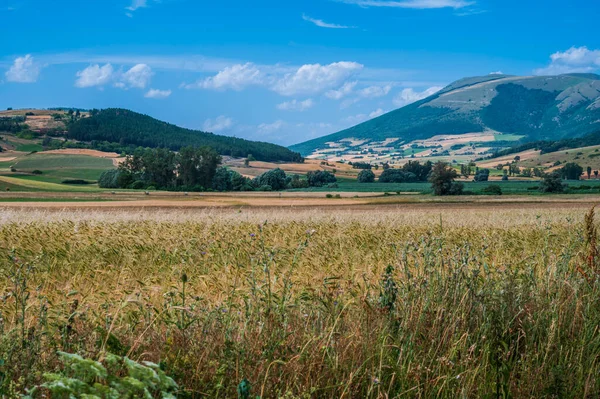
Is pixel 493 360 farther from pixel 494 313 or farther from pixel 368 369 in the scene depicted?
pixel 368 369

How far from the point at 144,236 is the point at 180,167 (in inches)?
4245

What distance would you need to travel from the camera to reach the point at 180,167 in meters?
122

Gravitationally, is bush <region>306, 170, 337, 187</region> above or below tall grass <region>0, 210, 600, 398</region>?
above

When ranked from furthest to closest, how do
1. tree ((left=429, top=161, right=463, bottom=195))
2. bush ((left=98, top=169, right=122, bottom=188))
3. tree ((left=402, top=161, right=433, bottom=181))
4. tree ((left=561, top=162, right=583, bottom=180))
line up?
tree ((left=561, top=162, right=583, bottom=180)), tree ((left=402, top=161, right=433, bottom=181)), bush ((left=98, top=169, right=122, bottom=188)), tree ((left=429, top=161, right=463, bottom=195))

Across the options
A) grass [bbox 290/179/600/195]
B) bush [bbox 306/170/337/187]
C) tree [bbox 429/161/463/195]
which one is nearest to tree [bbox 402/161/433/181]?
grass [bbox 290/179/600/195]

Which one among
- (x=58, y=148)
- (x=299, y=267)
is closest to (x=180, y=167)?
(x=58, y=148)

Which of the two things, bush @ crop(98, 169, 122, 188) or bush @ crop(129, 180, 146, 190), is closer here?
bush @ crop(129, 180, 146, 190)

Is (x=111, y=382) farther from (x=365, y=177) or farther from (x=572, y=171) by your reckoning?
(x=572, y=171)

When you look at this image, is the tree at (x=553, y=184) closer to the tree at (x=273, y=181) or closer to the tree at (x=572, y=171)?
the tree at (x=273, y=181)

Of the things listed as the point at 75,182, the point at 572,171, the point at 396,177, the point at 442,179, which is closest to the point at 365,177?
the point at 396,177

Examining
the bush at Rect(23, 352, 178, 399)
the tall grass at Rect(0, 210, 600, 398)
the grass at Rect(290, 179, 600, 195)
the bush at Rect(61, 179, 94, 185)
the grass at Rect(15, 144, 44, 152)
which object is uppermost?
the grass at Rect(15, 144, 44, 152)

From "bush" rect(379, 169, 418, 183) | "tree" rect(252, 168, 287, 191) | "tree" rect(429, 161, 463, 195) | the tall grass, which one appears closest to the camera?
the tall grass

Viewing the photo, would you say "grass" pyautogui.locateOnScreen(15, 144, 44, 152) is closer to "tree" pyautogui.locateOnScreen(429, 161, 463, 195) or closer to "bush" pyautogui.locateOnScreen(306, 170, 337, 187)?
"bush" pyautogui.locateOnScreen(306, 170, 337, 187)

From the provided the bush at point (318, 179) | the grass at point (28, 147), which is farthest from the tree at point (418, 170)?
the grass at point (28, 147)
